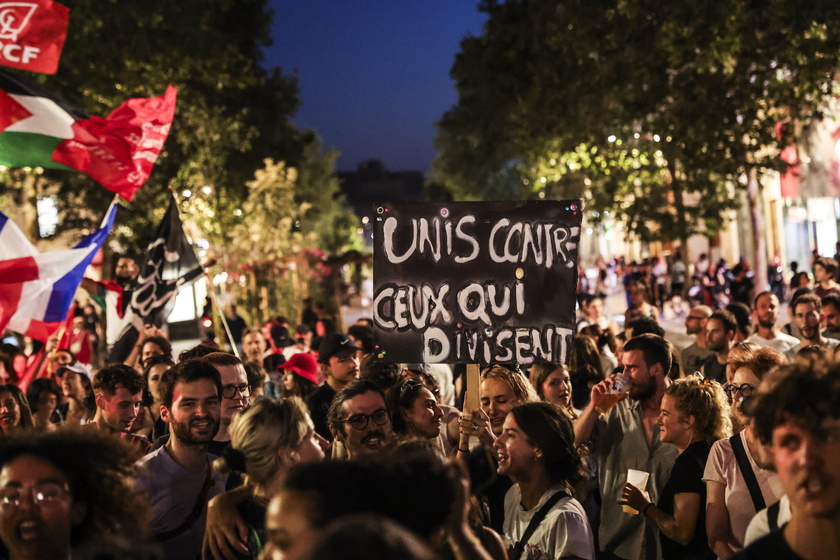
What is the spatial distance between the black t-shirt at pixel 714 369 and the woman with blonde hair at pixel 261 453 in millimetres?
5576

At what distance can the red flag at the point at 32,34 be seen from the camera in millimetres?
9734

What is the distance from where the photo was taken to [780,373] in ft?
9.99

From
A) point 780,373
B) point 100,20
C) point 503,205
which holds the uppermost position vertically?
point 100,20

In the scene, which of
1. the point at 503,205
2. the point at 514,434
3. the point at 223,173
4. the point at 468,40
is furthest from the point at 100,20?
the point at 514,434

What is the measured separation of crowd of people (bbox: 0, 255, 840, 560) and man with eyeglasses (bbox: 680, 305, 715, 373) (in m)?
1.82

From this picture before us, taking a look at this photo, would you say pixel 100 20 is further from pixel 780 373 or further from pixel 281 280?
pixel 780 373

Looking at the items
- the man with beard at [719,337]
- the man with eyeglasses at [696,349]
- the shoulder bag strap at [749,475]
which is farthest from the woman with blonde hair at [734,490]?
the man with beard at [719,337]

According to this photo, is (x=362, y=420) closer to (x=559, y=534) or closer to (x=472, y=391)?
(x=472, y=391)

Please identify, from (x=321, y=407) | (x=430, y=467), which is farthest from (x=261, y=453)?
(x=321, y=407)

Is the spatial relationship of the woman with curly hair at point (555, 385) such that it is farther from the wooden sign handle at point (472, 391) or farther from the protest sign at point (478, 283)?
the wooden sign handle at point (472, 391)

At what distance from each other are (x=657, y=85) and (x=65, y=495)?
18050mm

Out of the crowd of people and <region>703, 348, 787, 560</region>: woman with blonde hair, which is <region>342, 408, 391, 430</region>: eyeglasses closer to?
the crowd of people

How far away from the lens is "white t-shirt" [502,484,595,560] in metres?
4.10

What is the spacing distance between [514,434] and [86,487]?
1899mm
